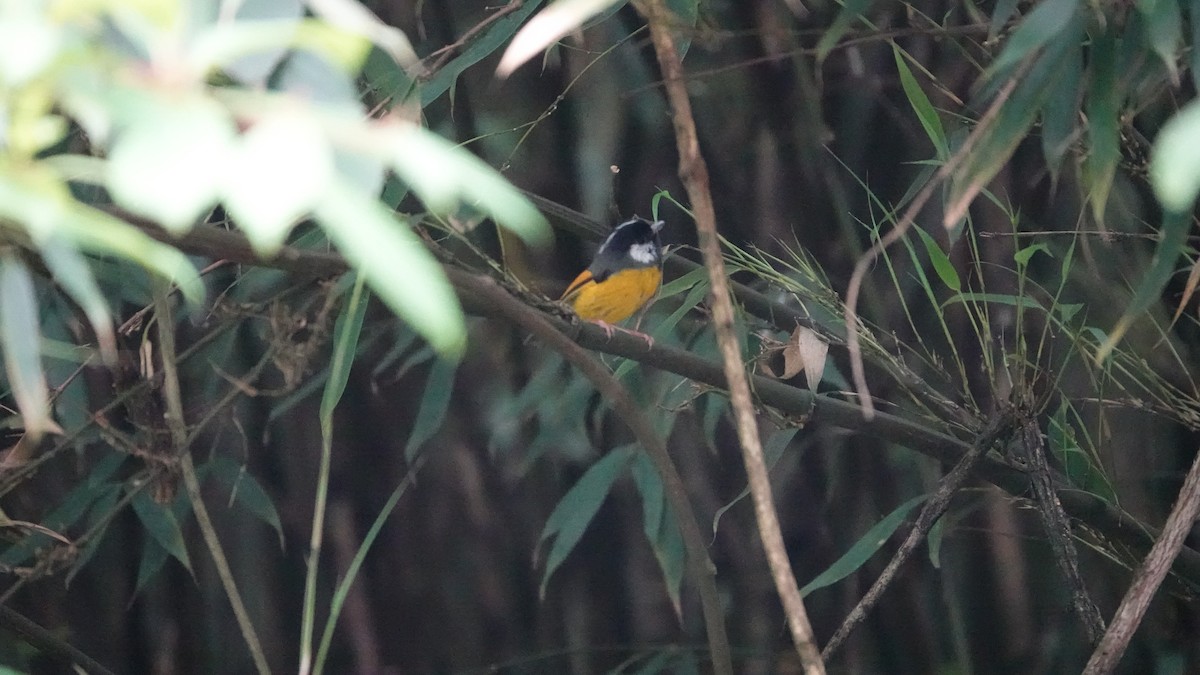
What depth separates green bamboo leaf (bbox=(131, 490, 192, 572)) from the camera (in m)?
1.47

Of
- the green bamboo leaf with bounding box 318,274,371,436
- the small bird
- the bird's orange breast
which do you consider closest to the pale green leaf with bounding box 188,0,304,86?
the green bamboo leaf with bounding box 318,274,371,436

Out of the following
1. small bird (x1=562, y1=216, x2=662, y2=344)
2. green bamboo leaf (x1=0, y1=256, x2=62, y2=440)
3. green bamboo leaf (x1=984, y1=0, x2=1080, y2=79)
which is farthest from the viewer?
small bird (x1=562, y1=216, x2=662, y2=344)

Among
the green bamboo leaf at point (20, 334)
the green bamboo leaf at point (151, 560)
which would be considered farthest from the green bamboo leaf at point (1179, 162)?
the green bamboo leaf at point (151, 560)

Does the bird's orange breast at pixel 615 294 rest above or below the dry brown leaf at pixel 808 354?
below

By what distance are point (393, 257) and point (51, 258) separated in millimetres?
164

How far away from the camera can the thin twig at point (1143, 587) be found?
94 centimetres

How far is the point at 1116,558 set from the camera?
124 centimetres

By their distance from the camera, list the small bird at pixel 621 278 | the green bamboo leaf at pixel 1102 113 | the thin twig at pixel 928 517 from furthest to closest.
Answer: the small bird at pixel 621 278, the thin twig at pixel 928 517, the green bamboo leaf at pixel 1102 113

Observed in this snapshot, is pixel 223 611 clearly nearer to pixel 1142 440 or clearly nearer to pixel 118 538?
pixel 118 538

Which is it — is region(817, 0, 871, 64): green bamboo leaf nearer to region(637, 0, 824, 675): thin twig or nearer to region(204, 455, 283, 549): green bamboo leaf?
region(637, 0, 824, 675): thin twig

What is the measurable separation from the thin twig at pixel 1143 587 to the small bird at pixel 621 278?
3.01 ft

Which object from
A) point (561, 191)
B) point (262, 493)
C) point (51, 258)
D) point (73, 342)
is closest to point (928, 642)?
point (561, 191)

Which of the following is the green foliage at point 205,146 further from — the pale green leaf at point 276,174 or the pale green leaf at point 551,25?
the pale green leaf at point 551,25

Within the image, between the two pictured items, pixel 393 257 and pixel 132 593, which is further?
pixel 132 593
